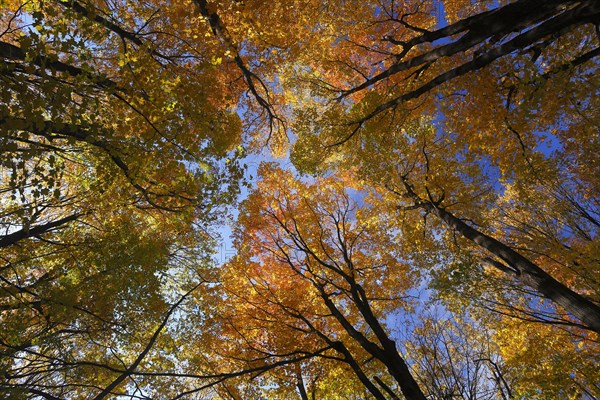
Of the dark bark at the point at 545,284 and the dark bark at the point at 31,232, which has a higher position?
the dark bark at the point at 31,232

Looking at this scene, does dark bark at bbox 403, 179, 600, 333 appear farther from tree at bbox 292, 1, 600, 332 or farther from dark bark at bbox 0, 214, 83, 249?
dark bark at bbox 0, 214, 83, 249

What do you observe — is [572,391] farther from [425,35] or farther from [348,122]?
[425,35]

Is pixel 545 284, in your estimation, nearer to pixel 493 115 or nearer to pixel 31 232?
pixel 493 115

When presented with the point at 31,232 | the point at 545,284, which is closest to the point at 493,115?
the point at 545,284

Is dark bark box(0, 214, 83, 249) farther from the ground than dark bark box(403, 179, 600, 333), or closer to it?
farther from the ground

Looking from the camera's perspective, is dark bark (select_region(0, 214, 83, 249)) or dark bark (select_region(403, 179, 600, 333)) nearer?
dark bark (select_region(403, 179, 600, 333))

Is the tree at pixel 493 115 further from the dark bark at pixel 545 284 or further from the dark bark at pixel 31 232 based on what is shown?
the dark bark at pixel 31 232

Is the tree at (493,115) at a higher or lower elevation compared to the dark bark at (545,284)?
higher

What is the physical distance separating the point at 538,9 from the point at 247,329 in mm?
9307

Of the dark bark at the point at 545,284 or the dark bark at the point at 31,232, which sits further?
the dark bark at the point at 31,232

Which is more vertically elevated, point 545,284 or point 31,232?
point 31,232

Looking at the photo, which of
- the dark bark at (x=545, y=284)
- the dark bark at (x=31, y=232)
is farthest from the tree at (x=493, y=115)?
the dark bark at (x=31, y=232)

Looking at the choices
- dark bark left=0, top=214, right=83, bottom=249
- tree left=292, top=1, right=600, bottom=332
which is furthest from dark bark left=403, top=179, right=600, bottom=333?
dark bark left=0, top=214, right=83, bottom=249

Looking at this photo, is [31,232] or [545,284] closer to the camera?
[545,284]
